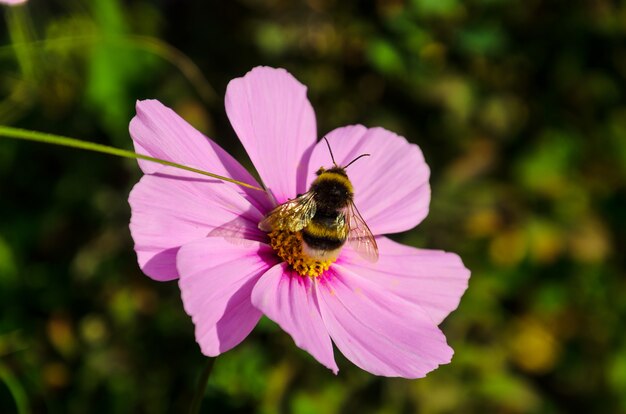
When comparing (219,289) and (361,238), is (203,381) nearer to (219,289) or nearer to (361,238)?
(219,289)

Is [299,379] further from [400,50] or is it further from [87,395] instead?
[400,50]

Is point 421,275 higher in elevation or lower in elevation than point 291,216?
lower

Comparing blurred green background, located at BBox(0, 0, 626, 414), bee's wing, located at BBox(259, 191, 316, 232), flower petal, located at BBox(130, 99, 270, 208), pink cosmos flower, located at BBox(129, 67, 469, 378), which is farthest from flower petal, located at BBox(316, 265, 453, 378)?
blurred green background, located at BBox(0, 0, 626, 414)

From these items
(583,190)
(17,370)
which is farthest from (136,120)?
(583,190)

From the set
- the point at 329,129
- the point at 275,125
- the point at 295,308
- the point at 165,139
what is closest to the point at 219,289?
the point at 295,308

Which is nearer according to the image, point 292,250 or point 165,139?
point 165,139

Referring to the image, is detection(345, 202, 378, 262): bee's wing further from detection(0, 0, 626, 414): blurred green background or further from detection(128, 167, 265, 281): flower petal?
detection(0, 0, 626, 414): blurred green background
